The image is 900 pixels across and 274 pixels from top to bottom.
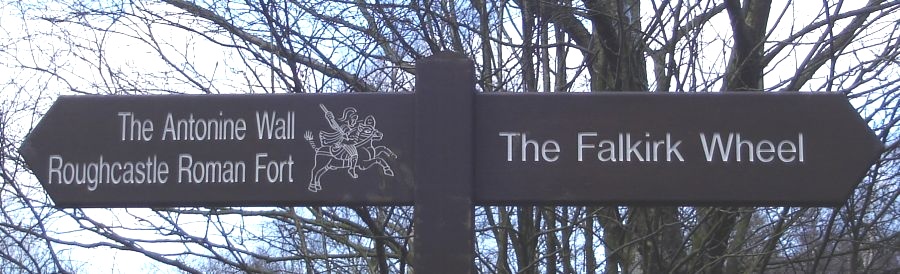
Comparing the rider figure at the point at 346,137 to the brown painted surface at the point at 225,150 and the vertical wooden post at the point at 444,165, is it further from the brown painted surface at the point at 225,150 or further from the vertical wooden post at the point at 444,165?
the vertical wooden post at the point at 444,165

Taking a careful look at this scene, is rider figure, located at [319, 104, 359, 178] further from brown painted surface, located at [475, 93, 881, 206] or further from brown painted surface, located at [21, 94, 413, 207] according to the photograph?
brown painted surface, located at [475, 93, 881, 206]

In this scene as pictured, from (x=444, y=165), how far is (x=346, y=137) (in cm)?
26

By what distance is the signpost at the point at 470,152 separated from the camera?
252 centimetres

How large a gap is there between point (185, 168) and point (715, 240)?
10.3 feet

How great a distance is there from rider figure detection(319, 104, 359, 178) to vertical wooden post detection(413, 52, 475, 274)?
0.16 meters

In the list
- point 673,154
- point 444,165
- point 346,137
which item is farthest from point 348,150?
point 673,154

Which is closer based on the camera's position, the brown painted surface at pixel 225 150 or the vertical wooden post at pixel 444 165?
the vertical wooden post at pixel 444 165

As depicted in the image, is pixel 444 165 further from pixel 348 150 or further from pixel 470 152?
pixel 348 150

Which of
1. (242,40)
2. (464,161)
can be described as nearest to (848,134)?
Result: (464,161)

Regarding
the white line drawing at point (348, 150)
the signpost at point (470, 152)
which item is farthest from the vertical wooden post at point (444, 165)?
the white line drawing at point (348, 150)

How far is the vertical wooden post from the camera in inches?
96.4

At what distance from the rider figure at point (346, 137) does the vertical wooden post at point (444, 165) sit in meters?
0.16

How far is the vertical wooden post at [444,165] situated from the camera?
2.45 m

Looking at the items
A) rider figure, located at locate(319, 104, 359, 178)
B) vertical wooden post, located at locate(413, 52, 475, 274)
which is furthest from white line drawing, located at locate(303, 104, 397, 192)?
vertical wooden post, located at locate(413, 52, 475, 274)
